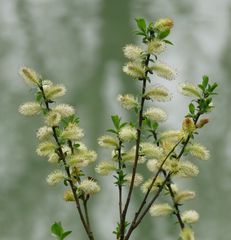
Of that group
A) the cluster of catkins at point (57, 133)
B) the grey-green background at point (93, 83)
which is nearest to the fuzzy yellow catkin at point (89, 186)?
the cluster of catkins at point (57, 133)

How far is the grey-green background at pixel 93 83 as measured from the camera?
4.45 ft

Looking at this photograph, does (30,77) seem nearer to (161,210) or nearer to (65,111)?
(65,111)

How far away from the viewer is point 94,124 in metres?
1.58

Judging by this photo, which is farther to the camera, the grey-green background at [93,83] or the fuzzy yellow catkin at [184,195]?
the grey-green background at [93,83]

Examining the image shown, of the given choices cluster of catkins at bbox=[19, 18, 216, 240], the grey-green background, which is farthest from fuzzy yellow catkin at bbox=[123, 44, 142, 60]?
the grey-green background

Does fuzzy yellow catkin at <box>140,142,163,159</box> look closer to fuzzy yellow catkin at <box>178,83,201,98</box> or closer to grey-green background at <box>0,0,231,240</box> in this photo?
fuzzy yellow catkin at <box>178,83,201,98</box>

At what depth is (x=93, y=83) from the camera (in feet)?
5.70

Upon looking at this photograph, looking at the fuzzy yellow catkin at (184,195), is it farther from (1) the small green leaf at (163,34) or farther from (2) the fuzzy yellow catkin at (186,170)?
(1) the small green leaf at (163,34)

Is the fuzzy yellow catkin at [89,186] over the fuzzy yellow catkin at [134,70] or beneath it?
beneath

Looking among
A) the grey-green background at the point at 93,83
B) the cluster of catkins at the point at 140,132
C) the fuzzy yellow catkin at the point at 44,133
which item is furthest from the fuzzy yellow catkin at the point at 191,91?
the grey-green background at the point at 93,83

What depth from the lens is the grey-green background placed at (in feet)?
4.45

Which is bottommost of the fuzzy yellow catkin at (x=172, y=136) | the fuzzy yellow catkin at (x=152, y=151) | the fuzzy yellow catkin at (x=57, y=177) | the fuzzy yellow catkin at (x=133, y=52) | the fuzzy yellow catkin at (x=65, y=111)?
the fuzzy yellow catkin at (x=57, y=177)

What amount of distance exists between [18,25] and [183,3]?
548mm

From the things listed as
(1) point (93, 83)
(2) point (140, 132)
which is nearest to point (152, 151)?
(2) point (140, 132)
